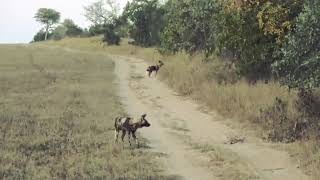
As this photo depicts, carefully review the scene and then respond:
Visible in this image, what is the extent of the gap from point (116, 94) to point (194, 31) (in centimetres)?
790

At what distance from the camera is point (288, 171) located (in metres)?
12.6

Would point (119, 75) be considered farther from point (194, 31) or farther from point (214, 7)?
point (214, 7)

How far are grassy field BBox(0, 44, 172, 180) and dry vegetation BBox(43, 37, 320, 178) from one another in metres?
3.27

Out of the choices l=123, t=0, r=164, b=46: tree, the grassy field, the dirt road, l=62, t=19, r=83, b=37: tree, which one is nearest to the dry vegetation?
the dirt road

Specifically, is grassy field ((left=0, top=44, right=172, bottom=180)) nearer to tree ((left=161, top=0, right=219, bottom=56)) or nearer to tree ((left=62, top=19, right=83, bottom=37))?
tree ((left=161, top=0, right=219, bottom=56))

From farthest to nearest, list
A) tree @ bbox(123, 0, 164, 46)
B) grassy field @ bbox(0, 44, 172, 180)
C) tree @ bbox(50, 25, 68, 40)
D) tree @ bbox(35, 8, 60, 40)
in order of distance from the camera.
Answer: tree @ bbox(35, 8, 60, 40) < tree @ bbox(50, 25, 68, 40) < tree @ bbox(123, 0, 164, 46) < grassy field @ bbox(0, 44, 172, 180)

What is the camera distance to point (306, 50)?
1459 cm

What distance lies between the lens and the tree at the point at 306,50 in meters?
14.1

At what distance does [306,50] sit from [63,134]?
6.66m

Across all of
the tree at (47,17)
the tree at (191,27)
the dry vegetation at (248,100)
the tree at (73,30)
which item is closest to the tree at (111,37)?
the tree at (73,30)

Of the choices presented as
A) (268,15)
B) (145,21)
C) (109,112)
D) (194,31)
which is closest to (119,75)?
(194,31)

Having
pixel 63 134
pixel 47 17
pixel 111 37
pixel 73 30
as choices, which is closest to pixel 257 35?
pixel 63 134

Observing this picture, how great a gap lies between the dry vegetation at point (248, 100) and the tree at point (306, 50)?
1.34m

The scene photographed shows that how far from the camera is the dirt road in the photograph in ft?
41.2
